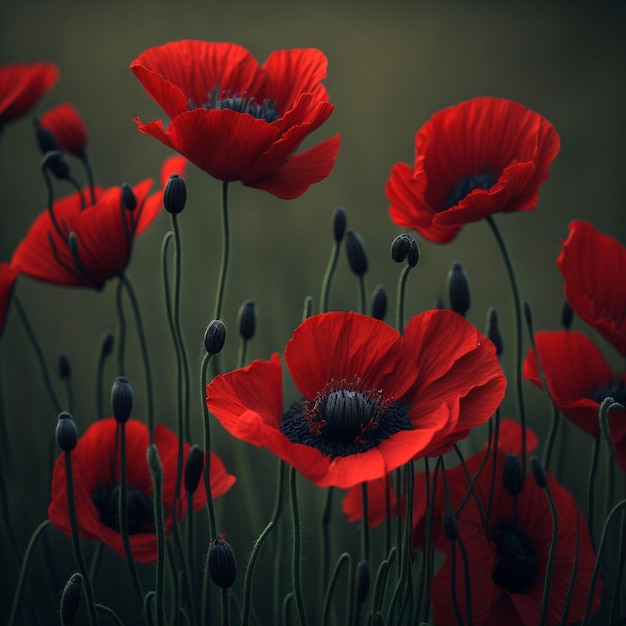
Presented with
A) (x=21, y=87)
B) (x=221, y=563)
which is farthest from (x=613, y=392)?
(x=21, y=87)

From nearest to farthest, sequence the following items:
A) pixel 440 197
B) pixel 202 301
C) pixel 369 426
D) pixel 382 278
Result: pixel 369 426, pixel 440 197, pixel 202 301, pixel 382 278

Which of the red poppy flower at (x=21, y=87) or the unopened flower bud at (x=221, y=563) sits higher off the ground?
the red poppy flower at (x=21, y=87)

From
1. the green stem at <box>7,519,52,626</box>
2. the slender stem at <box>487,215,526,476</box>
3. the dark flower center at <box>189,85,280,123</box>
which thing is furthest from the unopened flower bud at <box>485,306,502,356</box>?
the green stem at <box>7,519,52,626</box>

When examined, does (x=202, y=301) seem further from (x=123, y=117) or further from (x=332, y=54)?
(x=332, y=54)

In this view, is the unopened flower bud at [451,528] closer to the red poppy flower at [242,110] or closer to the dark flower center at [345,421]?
the dark flower center at [345,421]

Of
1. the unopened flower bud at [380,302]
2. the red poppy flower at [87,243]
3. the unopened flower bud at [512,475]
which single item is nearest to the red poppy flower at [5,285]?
the red poppy flower at [87,243]

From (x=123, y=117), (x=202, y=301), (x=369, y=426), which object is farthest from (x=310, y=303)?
(x=123, y=117)
